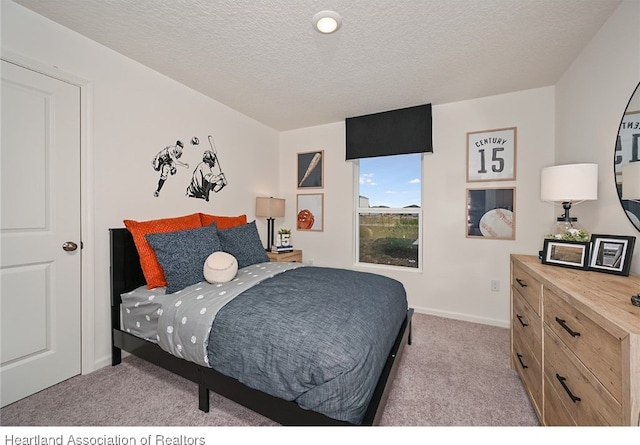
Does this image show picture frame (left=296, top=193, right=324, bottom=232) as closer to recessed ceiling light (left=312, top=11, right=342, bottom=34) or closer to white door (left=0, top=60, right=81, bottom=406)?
recessed ceiling light (left=312, top=11, right=342, bottom=34)

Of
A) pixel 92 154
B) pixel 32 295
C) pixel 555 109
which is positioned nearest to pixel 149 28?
pixel 92 154

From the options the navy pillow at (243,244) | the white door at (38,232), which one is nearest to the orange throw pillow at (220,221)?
the navy pillow at (243,244)

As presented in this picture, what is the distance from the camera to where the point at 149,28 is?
1825 mm

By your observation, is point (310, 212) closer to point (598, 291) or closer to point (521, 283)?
point (521, 283)

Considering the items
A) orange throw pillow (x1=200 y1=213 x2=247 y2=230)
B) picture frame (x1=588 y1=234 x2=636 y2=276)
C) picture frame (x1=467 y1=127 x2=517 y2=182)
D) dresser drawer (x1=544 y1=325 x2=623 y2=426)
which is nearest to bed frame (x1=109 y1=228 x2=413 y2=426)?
orange throw pillow (x1=200 y1=213 x2=247 y2=230)

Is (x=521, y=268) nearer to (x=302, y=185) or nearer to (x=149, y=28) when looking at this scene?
(x=302, y=185)

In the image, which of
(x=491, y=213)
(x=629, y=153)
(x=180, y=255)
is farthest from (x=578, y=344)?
(x=180, y=255)

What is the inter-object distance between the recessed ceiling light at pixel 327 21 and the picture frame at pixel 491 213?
2220 mm

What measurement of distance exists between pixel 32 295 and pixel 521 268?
3273 mm

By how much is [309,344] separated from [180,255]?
1.26 metres

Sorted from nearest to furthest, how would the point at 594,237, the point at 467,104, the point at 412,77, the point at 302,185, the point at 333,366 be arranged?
1. the point at 333,366
2. the point at 594,237
3. the point at 412,77
4. the point at 467,104
5. the point at 302,185

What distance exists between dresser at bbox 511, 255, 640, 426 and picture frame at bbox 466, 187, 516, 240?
1.15m

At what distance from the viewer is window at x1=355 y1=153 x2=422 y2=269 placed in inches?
130

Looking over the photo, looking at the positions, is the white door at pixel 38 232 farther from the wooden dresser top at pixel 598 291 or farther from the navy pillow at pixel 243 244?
the wooden dresser top at pixel 598 291
